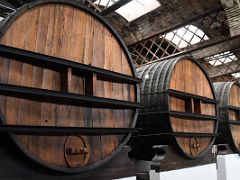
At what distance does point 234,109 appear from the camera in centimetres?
419

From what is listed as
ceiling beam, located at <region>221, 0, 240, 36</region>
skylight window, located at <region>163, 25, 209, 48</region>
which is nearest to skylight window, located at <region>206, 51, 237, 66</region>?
skylight window, located at <region>163, 25, 209, 48</region>

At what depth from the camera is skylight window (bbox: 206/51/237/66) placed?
498 inches

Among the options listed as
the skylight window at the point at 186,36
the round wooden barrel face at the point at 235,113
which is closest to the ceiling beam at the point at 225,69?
the skylight window at the point at 186,36

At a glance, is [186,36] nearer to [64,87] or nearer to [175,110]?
[175,110]

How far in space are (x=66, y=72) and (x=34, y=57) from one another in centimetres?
25

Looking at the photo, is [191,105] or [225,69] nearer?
[191,105]

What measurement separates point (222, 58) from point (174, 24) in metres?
4.75

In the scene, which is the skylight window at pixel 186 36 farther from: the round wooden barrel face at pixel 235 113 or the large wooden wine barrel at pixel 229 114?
the large wooden wine barrel at pixel 229 114

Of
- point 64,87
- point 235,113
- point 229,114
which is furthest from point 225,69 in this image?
point 64,87

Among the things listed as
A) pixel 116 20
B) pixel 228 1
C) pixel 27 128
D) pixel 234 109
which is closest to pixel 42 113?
pixel 27 128

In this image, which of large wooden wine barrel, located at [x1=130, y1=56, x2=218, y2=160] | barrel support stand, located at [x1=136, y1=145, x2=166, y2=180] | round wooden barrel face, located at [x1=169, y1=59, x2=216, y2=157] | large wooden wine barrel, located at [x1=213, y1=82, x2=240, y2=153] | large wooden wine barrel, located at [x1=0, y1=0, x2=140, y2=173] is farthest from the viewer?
large wooden wine barrel, located at [x1=213, y1=82, x2=240, y2=153]

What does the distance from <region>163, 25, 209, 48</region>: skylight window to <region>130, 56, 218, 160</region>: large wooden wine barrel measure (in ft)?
27.5

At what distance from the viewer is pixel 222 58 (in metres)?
13.3

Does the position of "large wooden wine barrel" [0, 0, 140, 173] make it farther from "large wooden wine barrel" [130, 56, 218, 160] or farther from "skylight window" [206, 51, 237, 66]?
"skylight window" [206, 51, 237, 66]
